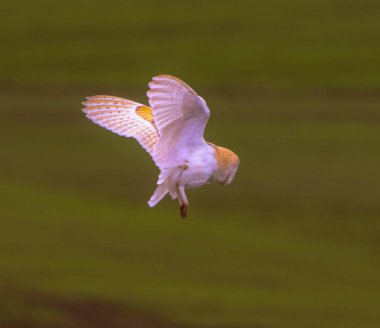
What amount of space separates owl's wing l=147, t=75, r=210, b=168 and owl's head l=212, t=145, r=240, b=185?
0.10 m

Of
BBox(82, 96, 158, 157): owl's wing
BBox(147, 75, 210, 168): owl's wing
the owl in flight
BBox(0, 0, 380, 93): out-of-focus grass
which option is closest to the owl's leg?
the owl in flight

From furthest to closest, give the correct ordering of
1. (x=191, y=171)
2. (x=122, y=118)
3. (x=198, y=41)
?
(x=198, y=41)
(x=122, y=118)
(x=191, y=171)

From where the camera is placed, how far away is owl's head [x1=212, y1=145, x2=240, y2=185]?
16.8ft

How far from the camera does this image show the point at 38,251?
9547 millimetres

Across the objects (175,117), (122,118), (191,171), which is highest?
(122,118)

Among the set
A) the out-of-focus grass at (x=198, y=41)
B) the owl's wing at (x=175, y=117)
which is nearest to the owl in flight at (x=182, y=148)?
the owl's wing at (x=175, y=117)

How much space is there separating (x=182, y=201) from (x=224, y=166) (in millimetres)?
264

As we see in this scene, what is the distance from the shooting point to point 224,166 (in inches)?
203

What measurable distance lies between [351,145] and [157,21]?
34.0 ft

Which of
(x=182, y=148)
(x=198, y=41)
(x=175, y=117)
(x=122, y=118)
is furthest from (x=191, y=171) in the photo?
(x=198, y=41)

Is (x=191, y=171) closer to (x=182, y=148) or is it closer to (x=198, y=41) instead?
(x=182, y=148)

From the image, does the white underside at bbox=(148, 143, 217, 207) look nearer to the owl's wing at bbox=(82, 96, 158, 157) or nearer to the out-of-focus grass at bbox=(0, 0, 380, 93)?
the owl's wing at bbox=(82, 96, 158, 157)

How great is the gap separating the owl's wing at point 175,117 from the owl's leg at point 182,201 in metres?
0.10

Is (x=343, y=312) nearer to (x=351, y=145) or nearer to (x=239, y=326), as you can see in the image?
(x=239, y=326)
